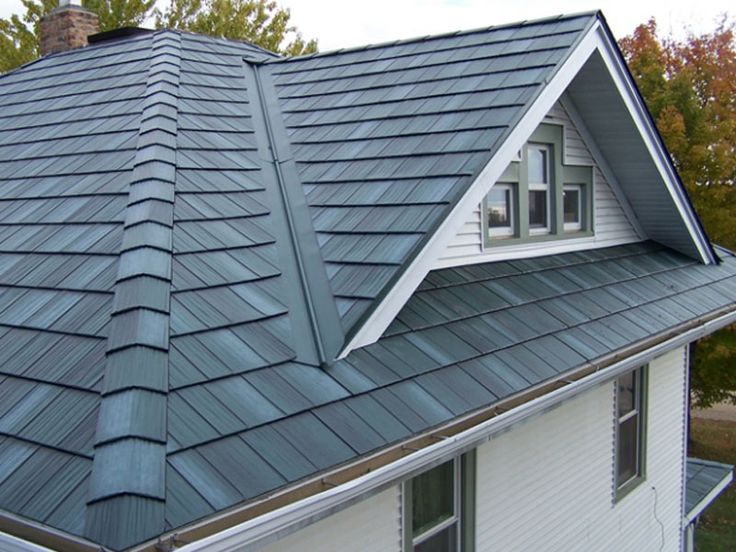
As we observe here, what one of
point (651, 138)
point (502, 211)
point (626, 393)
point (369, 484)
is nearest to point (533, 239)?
point (502, 211)

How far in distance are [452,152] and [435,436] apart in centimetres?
241

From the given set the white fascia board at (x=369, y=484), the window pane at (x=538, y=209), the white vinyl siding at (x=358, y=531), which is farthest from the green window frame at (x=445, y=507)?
the window pane at (x=538, y=209)

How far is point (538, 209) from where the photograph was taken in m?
7.97

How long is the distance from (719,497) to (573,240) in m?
11.7

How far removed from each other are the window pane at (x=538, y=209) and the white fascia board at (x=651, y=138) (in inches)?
45.8

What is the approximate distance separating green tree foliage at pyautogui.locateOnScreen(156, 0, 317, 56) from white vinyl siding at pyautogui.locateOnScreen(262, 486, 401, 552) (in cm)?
1672

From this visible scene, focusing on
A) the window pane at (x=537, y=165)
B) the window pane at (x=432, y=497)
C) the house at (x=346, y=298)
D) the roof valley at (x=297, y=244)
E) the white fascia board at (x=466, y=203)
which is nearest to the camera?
the house at (x=346, y=298)

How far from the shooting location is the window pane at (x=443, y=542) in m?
5.61

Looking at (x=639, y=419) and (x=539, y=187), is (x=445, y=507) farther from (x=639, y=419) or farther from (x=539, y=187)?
(x=639, y=419)

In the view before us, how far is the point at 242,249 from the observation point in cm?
516

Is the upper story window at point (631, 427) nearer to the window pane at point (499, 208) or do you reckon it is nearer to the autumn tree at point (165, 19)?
the window pane at point (499, 208)

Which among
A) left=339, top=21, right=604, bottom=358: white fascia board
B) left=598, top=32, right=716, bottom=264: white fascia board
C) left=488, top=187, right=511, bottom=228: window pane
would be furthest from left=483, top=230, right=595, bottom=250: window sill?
left=339, top=21, right=604, bottom=358: white fascia board

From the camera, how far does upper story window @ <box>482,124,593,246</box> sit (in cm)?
729

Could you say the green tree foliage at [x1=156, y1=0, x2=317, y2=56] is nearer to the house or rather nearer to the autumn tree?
the autumn tree
